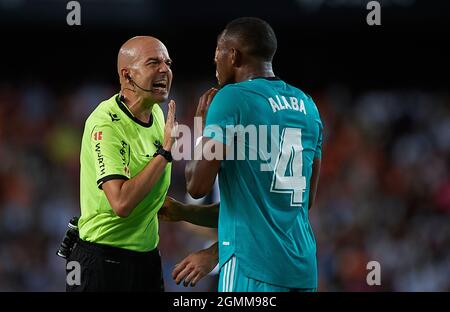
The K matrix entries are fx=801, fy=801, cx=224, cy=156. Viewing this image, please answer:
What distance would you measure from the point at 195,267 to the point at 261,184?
0.58 meters

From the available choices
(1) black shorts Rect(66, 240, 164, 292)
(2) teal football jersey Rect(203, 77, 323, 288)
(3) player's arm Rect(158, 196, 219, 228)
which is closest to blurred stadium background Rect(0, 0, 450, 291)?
(3) player's arm Rect(158, 196, 219, 228)

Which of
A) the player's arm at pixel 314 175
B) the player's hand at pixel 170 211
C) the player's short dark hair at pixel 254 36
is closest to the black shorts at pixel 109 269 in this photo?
the player's hand at pixel 170 211

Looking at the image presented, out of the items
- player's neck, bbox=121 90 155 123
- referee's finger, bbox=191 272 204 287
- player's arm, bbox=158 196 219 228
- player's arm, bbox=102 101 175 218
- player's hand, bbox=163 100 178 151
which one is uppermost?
player's neck, bbox=121 90 155 123

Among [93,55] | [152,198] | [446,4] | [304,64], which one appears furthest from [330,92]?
[152,198]

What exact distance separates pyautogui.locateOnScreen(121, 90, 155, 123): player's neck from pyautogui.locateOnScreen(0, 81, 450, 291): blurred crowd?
453cm

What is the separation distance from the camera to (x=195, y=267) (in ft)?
12.7

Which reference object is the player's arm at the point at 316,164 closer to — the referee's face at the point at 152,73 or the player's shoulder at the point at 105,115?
the referee's face at the point at 152,73

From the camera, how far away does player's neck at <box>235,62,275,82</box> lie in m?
3.78

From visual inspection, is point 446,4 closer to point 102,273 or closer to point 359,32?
point 359,32

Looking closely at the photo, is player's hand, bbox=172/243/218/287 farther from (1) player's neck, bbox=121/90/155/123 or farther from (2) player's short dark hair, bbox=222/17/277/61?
(2) player's short dark hair, bbox=222/17/277/61

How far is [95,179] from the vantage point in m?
4.08

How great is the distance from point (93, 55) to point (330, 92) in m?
3.29

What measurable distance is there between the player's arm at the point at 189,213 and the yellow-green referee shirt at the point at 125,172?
157mm
